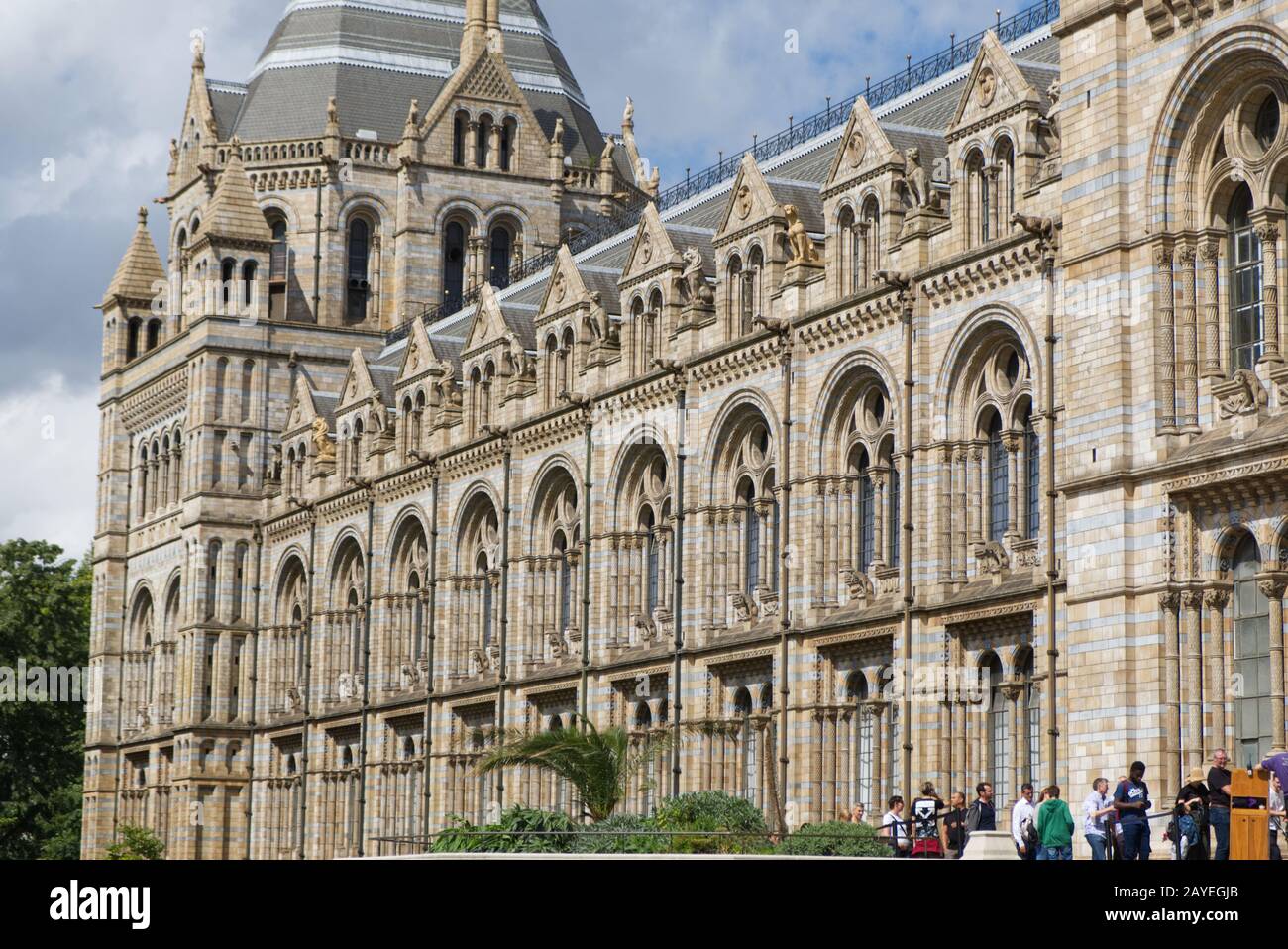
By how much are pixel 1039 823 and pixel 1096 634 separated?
4.83m

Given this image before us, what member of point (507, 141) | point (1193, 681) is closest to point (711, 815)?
point (1193, 681)

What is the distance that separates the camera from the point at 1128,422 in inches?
1438

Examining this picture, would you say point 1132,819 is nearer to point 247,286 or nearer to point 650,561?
point 650,561

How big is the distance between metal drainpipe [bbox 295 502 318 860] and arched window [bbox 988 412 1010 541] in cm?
3578

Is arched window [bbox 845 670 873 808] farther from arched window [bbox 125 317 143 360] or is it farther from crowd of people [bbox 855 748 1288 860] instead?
arched window [bbox 125 317 143 360]

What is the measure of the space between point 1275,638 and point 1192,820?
4.53m

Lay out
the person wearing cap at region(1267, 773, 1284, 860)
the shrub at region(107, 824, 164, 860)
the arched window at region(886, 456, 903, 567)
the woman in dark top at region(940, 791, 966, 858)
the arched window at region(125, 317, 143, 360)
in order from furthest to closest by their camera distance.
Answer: the arched window at region(125, 317, 143, 360), the shrub at region(107, 824, 164, 860), the arched window at region(886, 456, 903, 567), the woman in dark top at region(940, 791, 966, 858), the person wearing cap at region(1267, 773, 1284, 860)

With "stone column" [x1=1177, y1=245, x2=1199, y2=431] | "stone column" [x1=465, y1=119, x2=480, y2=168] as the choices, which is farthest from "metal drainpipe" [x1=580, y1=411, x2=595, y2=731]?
"stone column" [x1=1177, y1=245, x2=1199, y2=431]

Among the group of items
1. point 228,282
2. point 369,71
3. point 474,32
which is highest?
point 474,32

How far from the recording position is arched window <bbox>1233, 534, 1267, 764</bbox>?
35.0 meters

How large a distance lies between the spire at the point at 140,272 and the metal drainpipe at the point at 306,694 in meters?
17.4

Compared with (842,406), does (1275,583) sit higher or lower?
lower

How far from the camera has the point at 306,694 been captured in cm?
7812
